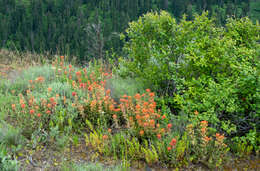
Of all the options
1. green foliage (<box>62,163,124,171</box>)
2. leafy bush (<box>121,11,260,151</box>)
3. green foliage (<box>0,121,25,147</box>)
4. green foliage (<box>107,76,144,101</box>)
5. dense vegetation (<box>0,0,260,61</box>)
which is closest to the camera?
green foliage (<box>62,163,124,171</box>)

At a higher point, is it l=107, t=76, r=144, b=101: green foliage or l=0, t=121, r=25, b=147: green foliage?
l=107, t=76, r=144, b=101: green foliage

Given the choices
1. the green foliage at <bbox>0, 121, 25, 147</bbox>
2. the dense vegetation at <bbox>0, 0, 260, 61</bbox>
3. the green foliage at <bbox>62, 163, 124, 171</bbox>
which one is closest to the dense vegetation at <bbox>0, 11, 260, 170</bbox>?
the green foliage at <bbox>0, 121, 25, 147</bbox>

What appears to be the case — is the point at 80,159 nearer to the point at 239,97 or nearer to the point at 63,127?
the point at 63,127

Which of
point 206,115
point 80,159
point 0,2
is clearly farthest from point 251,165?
point 0,2

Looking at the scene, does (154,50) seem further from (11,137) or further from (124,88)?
(11,137)

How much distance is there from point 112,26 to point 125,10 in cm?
749

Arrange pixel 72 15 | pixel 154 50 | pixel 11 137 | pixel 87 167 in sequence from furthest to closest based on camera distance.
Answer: pixel 72 15
pixel 154 50
pixel 11 137
pixel 87 167

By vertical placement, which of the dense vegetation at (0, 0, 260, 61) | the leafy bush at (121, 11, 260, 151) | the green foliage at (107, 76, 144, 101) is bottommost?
the dense vegetation at (0, 0, 260, 61)

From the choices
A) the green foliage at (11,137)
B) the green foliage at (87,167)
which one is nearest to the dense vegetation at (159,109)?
the green foliage at (11,137)

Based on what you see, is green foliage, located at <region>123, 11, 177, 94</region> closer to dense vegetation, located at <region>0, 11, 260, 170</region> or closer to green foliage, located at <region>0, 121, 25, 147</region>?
dense vegetation, located at <region>0, 11, 260, 170</region>

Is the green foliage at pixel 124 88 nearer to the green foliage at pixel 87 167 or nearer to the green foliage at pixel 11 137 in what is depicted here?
the green foliage at pixel 87 167

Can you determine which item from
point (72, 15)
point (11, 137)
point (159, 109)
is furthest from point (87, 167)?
point (72, 15)

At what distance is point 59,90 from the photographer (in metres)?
4.29

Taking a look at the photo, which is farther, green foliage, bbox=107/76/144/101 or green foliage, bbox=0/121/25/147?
green foliage, bbox=107/76/144/101
